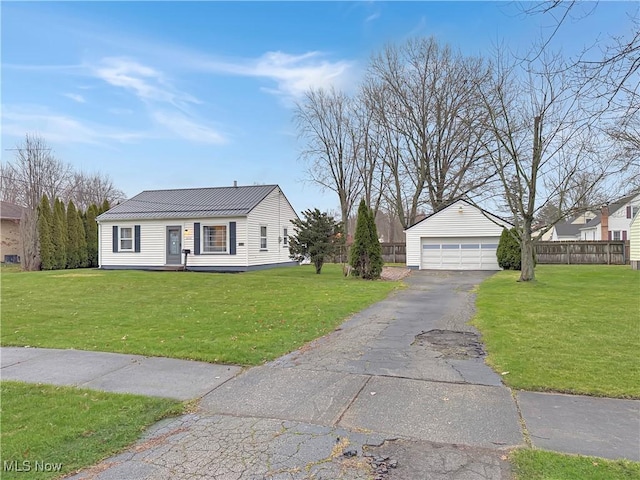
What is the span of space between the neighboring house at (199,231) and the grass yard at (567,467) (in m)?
17.3

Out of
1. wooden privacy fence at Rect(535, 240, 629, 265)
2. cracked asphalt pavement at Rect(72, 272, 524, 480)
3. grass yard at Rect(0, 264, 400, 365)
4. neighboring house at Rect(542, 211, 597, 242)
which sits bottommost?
cracked asphalt pavement at Rect(72, 272, 524, 480)

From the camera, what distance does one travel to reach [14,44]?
8.43 m

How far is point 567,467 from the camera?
2.70 metres

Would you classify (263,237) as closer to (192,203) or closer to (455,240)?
(192,203)

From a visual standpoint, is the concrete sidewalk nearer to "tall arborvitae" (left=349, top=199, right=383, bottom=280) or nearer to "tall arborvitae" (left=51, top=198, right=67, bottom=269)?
"tall arborvitae" (left=349, top=199, right=383, bottom=280)

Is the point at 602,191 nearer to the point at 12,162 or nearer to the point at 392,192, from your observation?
the point at 392,192

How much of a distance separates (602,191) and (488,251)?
6577 mm

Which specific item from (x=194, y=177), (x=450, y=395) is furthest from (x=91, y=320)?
(x=194, y=177)

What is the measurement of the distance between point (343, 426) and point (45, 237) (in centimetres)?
2451

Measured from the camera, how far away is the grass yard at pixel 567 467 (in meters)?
2.60

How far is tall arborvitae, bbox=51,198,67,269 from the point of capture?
2289 cm

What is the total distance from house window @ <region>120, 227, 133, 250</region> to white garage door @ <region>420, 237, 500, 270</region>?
16.2m

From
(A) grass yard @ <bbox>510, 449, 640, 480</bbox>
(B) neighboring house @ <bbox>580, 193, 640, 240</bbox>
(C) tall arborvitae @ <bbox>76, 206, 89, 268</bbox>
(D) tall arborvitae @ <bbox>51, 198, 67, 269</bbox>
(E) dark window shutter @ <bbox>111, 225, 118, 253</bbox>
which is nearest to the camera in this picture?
(A) grass yard @ <bbox>510, 449, 640, 480</bbox>

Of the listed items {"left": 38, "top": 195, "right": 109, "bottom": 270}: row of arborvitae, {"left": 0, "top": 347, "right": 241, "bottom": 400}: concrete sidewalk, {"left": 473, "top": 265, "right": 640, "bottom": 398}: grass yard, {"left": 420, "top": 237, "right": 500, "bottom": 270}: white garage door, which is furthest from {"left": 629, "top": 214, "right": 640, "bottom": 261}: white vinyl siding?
{"left": 38, "top": 195, "right": 109, "bottom": 270}: row of arborvitae
